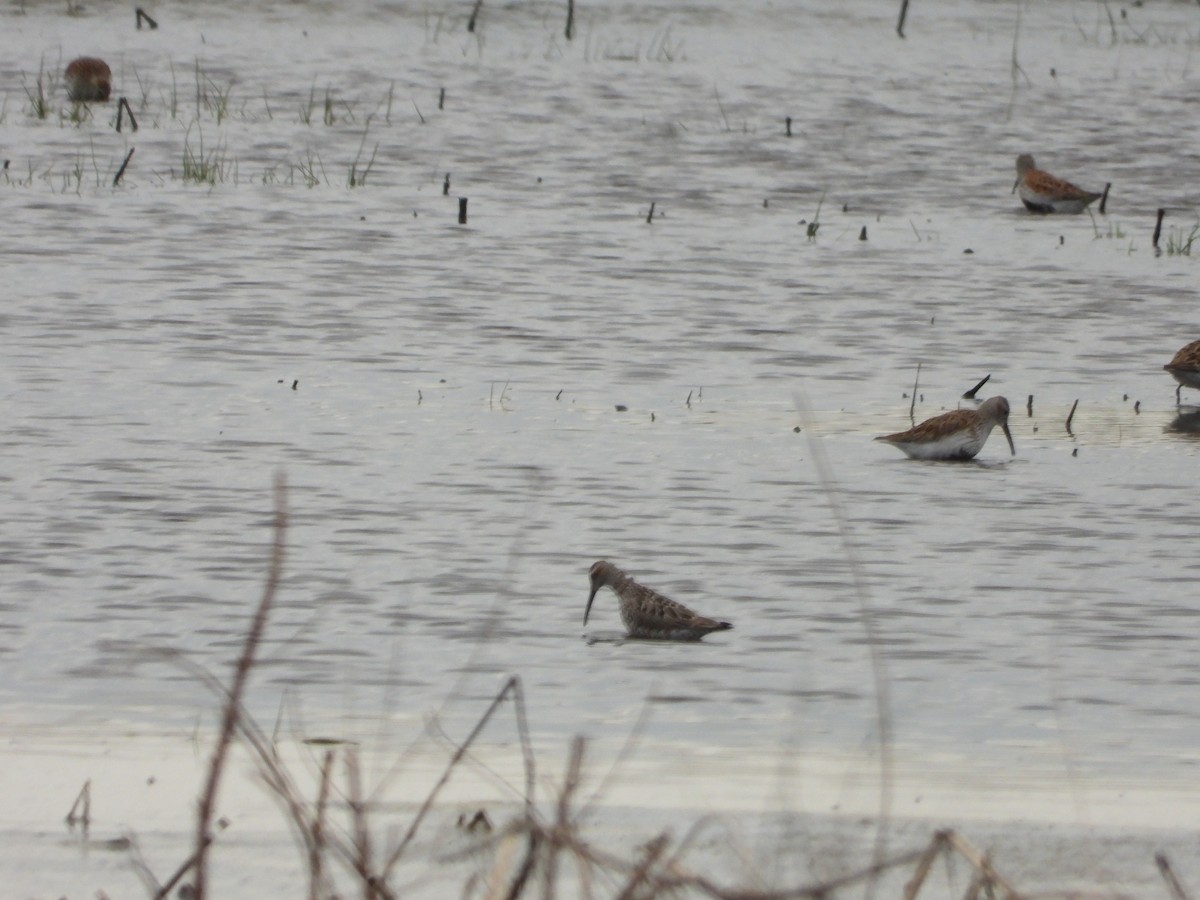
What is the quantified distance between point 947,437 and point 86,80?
14450mm

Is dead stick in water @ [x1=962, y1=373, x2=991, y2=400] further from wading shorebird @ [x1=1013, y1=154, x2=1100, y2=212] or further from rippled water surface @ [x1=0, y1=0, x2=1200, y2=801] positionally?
wading shorebird @ [x1=1013, y1=154, x2=1100, y2=212]

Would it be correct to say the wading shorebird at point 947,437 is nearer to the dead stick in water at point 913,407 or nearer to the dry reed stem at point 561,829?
the dead stick in water at point 913,407

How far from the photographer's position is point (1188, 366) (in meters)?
12.6

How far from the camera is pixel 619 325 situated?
14.6 meters

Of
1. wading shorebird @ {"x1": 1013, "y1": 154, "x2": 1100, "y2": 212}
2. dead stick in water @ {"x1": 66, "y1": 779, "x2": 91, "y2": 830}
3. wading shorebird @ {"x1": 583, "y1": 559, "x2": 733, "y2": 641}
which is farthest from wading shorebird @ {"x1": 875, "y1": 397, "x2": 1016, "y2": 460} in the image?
wading shorebird @ {"x1": 1013, "y1": 154, "x2": 1100, "y2": 212}

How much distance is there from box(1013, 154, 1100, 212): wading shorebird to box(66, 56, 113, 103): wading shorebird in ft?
29.8

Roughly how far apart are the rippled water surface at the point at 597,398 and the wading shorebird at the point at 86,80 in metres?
0.38

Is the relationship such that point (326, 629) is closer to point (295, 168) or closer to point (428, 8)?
point (295, 168)

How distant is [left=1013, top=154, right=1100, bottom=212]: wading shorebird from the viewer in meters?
19.6

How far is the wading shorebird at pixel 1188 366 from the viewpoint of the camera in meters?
12.6

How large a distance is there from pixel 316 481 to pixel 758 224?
908 centimetres

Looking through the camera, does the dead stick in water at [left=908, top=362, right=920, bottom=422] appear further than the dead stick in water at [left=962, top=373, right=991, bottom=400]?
No

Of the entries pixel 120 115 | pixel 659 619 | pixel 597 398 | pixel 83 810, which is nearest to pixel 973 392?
pixel 597 398

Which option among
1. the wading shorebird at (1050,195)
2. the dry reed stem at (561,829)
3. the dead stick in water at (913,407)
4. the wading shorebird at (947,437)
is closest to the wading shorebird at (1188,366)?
the dead stick in water at (913,407)
